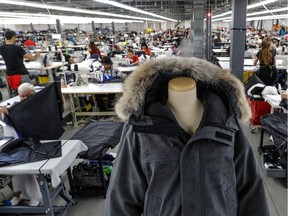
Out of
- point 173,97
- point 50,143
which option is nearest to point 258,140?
point 50,143

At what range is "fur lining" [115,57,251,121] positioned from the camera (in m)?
1.18

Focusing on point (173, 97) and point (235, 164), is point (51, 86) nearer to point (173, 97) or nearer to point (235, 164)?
point (173, 97)

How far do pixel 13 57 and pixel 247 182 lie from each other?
525cm

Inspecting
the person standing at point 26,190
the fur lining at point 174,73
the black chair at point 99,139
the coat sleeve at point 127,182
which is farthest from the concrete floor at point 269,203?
the coat sleeve at point 127,182

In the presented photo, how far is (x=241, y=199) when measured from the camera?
1257 millimetres

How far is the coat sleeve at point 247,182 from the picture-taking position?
3.92 feet

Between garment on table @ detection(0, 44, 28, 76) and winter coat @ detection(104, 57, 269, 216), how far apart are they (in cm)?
478

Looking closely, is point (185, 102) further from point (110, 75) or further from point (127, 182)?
point (110, 75)

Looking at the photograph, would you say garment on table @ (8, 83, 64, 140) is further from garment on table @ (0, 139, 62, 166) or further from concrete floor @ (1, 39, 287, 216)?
concrete floor @ (1, 39, 287, 216)

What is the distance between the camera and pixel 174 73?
4.05 ft

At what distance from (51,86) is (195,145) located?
220 centimetres

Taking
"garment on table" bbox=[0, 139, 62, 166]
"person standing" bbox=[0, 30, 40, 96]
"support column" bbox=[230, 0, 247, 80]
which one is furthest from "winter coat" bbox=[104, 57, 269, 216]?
"support column" bbox=[230, 0, 247, 80]

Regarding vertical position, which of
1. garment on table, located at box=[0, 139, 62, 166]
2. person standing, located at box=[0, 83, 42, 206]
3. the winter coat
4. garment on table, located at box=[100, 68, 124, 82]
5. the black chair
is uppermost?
the winter coat

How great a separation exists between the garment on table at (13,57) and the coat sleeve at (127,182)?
Result: 4.81 meters
